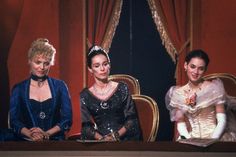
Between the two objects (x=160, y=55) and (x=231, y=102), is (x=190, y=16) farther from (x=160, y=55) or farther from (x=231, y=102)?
(x=231, y=102)

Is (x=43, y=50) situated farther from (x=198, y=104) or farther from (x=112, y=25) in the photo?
(x=198, y=104)

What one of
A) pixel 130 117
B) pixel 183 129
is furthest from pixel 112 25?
pixel 183 129

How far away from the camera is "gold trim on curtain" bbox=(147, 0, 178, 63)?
368cm

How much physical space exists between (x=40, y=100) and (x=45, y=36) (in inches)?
19.5

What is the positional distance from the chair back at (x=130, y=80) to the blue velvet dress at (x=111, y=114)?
0.12 feet

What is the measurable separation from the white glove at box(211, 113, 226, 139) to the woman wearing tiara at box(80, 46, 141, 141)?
1.86ft

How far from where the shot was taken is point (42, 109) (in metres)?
3.67

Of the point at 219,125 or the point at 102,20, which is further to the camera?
the point at 102,20

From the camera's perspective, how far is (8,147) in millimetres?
3486

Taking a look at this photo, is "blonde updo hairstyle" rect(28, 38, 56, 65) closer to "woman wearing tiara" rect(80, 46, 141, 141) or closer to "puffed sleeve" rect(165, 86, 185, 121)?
"woman wearing tiara" rect(80, 46, 141, 141)

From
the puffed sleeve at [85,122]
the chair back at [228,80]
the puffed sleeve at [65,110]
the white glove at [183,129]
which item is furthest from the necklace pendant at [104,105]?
the chair back at [228,80]

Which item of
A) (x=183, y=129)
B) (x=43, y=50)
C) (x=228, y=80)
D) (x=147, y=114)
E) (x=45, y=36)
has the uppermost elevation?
(x=45, y=36)

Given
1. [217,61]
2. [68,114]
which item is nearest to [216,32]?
[217,61]

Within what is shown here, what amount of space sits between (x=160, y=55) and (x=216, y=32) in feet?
1.51
